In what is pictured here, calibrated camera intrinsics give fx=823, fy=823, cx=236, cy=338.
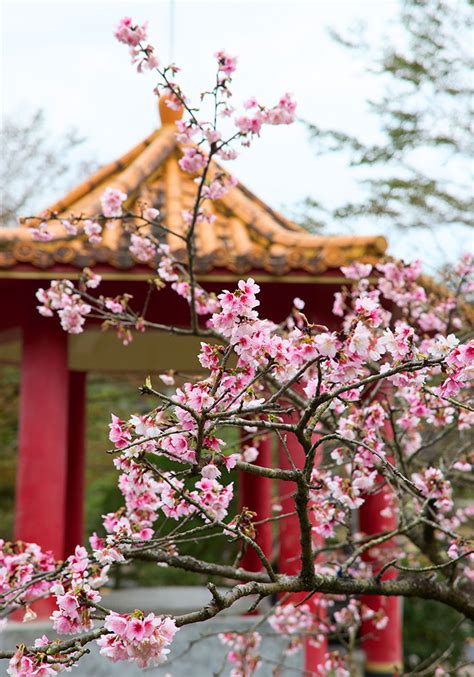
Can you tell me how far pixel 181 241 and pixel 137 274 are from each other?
40 cm

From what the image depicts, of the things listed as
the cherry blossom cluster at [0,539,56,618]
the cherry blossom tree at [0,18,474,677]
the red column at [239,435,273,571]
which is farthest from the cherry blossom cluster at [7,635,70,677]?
the red column at [239,435,273,571]

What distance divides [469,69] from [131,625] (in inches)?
388

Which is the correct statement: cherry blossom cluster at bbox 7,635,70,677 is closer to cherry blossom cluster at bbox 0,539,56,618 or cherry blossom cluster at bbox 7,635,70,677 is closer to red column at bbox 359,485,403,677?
cherry blossom cluster at bbox 0,539,56,618

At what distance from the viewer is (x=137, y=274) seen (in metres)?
4.45

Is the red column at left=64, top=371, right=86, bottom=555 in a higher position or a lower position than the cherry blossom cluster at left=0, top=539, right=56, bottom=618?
higher

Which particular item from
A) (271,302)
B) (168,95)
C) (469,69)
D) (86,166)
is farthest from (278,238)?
(86,166)

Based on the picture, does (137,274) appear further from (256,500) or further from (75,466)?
(256,500)

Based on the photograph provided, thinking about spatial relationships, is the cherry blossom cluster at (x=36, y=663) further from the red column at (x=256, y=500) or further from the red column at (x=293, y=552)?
the red column at (x=256, y=500)

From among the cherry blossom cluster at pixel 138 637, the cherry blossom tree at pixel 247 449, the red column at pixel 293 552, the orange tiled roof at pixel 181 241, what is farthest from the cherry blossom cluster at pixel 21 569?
the red column at pixel 293 552

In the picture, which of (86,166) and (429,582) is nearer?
(429,582)

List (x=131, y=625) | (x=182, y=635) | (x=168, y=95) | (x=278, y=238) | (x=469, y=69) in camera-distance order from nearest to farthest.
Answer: (x=131, y=625), (x=168, y=95), (x=278, y=238), (x=182, y=635), (x=469, y=69)

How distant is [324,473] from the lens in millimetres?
3562

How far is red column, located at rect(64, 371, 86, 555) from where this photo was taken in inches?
296

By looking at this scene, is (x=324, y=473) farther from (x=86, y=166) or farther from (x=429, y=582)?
(x=86, y=166)
